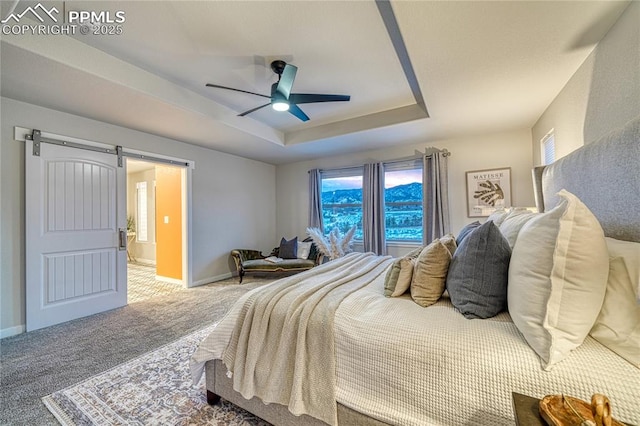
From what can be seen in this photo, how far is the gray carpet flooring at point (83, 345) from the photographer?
1.77 meters

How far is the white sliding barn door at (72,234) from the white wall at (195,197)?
0.32ft

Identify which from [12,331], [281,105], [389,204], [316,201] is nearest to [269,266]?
[316,201]

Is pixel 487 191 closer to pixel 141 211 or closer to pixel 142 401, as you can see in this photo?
A: pixel 142 401

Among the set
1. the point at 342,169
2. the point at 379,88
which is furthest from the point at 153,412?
the point at 342,169

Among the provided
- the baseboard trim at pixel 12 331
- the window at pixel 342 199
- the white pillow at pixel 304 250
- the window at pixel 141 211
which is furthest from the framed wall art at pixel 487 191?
the window at pixel 141 211

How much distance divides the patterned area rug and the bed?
153 mm

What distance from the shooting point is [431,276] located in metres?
1.48

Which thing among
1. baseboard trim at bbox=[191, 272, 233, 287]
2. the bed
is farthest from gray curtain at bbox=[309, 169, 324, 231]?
the bed

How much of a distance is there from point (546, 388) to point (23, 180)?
15.0ft

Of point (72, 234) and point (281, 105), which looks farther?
point (72, 234)

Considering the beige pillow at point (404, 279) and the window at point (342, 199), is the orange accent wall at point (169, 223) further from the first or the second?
the beige pillow at point (404, 279)

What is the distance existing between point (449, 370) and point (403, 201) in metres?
4.13

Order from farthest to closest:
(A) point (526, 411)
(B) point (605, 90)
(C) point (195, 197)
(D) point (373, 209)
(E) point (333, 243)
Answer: (D) point (373, 209) → (E) point (333, 243) → (C) point (195, 197) → (B) point (605, 90) → (A) point (526, 411)

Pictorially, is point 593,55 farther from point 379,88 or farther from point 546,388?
point 546,388
